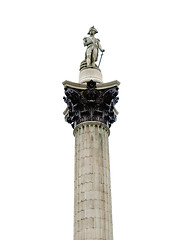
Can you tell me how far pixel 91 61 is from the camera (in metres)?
32.1

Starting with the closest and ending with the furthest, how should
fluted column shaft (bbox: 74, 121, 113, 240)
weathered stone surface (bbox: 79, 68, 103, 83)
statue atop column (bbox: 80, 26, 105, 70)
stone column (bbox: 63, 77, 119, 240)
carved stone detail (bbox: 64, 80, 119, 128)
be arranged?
fluted column shaft (bbox: 74, 121, 113, 240) < stone column (bbox: 63, 77, 119, 240) < carved stone detail (bbox: 64, 80, 119, 128) < weathered stone surface (bbox: 79, 68, 103, 83) < statue atop column (bbox: 80, 26, 105, 70)

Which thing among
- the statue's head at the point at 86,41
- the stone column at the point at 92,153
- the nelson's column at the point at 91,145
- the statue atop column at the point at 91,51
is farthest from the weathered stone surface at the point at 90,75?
the statue's head at the point at 86,41

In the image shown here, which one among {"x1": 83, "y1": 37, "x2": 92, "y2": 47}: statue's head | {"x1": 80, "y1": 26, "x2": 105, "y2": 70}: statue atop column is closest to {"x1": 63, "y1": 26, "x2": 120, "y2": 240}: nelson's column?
{"x1": 80, "y1": 26, "x2": 105, "y2": 70}: statue atop column

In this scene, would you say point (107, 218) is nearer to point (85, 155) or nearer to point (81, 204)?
point (81, 204)

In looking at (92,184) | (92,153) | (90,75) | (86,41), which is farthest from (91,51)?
(92,184)

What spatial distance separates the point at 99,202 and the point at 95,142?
4.07m

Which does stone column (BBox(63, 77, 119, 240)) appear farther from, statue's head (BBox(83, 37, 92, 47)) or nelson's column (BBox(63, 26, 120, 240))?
statue's head (BBox(83, 37, 92, 47))

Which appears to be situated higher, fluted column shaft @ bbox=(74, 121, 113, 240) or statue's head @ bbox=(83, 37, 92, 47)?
statue's head @ bbox=(83, 37, 92, 47)

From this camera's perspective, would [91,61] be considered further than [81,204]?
Yes

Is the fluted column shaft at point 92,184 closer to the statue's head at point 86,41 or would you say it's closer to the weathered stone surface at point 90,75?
the weathered stone surface at point 90,75

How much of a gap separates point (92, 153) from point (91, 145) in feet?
1.93

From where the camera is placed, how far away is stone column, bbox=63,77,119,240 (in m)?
24.6

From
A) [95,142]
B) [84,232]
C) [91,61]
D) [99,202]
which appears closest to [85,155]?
[95,142]

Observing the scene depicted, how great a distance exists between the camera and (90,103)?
28.8 m
